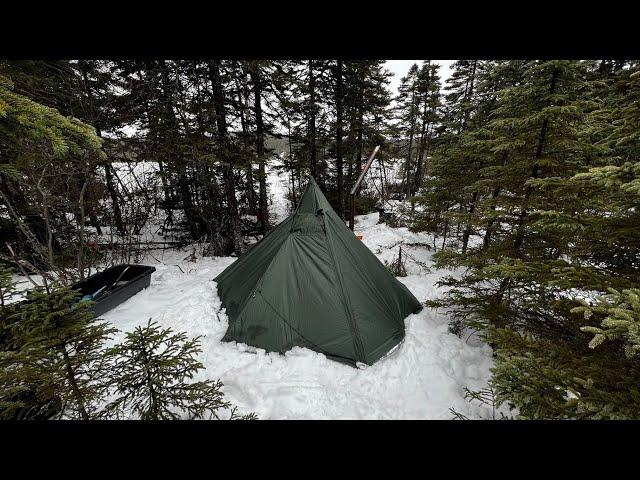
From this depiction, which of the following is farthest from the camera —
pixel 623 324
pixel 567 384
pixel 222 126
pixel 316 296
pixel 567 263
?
pixel 222 126

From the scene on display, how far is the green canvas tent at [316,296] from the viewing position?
4.96m

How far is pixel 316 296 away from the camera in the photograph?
5.24m

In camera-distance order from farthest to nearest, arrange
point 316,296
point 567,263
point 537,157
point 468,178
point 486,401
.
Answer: point 468,178, point 316,296, point 537,157, point 486,401, point 567,263

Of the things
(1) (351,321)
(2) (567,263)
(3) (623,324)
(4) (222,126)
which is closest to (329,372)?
(1) (351,321)

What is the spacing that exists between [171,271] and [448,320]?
325 inches

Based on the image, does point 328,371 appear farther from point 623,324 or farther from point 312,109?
point 312,109

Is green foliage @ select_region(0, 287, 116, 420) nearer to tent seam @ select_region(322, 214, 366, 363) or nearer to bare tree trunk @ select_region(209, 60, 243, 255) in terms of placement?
tent seam @ select_region(322, 214, 366, 363)

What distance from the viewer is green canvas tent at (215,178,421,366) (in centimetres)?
496

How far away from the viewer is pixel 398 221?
16.1m

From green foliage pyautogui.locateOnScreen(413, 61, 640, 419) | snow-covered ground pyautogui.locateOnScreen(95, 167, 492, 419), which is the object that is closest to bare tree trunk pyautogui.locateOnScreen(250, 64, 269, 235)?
snow-covered ground pyautogui.locateOnScreen(95, 167, 492, 419)

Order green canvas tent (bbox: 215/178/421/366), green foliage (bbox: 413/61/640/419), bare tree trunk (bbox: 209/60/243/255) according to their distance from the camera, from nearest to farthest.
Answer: green foliage (bbox: 413/61/640/419) < green canvas tent (bbox: 215/178/421/366) < bare tree trunk (bbox: 209/60/243/255)
